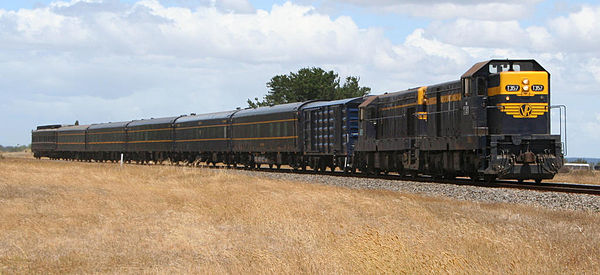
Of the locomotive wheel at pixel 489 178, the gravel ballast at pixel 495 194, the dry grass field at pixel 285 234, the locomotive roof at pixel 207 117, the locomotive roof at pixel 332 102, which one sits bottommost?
the dry grass field at pixel 285 234

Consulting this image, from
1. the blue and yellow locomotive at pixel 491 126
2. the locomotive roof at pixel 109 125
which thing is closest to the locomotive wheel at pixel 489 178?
the blue and yellow locomotive at pixel 491 126

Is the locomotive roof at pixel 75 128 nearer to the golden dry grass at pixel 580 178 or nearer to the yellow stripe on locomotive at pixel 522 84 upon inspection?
the golden dry grass at pixel 580 178

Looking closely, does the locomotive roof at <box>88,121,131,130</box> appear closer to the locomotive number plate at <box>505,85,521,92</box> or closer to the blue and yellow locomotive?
the blue and yellow locomotive

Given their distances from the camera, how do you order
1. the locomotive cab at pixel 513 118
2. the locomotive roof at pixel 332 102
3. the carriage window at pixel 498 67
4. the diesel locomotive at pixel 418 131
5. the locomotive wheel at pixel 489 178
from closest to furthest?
the locomotive cab at pixel 513 118 → the diesel locomotive at pixel 418 131 → the carriage window at pixel 498 67 → the locomotive wheel at pixel 489 178 → the locomotive roof at pixel 332 102

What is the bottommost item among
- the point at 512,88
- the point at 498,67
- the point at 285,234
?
the point at 285,234

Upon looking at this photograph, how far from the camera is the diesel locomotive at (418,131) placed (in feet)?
72.6

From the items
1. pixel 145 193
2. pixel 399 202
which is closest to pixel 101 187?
pixel 145 193

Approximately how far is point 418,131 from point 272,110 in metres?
14.9

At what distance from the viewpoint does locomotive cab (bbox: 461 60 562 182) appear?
21844 mm

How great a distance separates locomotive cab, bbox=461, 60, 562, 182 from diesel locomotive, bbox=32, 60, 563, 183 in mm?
32

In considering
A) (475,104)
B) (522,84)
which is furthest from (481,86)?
(522,84)

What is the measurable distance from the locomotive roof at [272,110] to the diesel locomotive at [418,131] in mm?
83

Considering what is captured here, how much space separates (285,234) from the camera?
1247cm

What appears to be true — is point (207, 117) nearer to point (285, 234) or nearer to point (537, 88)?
point (537, 88)
